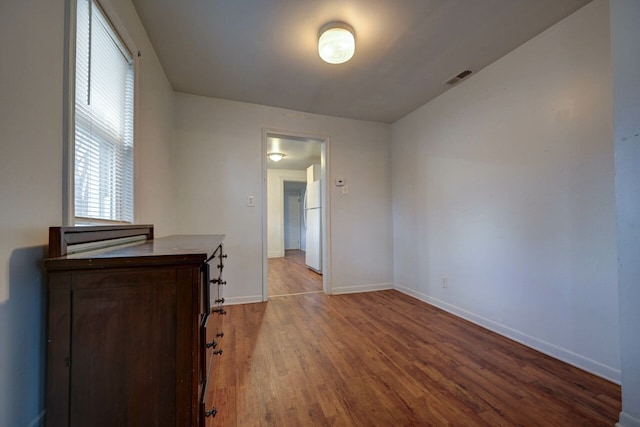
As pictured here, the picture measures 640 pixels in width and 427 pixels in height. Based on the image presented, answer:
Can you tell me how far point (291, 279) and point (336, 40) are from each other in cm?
326

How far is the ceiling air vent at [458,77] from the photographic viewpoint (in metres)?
2.29

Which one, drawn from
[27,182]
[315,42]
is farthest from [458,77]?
[27,182]

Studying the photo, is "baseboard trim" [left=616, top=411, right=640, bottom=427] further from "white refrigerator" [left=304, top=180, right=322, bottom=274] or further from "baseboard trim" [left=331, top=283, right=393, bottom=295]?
"white refrigerator" [left=304, top=180, right=322, bottom=274]

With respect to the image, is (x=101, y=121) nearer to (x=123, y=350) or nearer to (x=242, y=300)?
(x=123, y=350)

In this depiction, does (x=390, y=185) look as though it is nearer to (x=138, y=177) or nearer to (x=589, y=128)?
(x=589, y=128)

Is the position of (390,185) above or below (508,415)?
above

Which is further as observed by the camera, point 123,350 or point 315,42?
point 315,42

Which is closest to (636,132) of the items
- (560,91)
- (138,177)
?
(560,91)

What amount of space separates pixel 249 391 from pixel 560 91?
2.69 m

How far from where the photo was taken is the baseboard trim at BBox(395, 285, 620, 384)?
1513 mm

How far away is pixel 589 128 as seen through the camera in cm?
158

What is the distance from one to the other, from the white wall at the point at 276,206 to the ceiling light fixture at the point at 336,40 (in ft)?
15.5

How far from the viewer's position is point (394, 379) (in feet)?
4.97

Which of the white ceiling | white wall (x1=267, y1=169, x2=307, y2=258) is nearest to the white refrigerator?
white wall (x1=267, y1=169, x2=307, y2=258)
